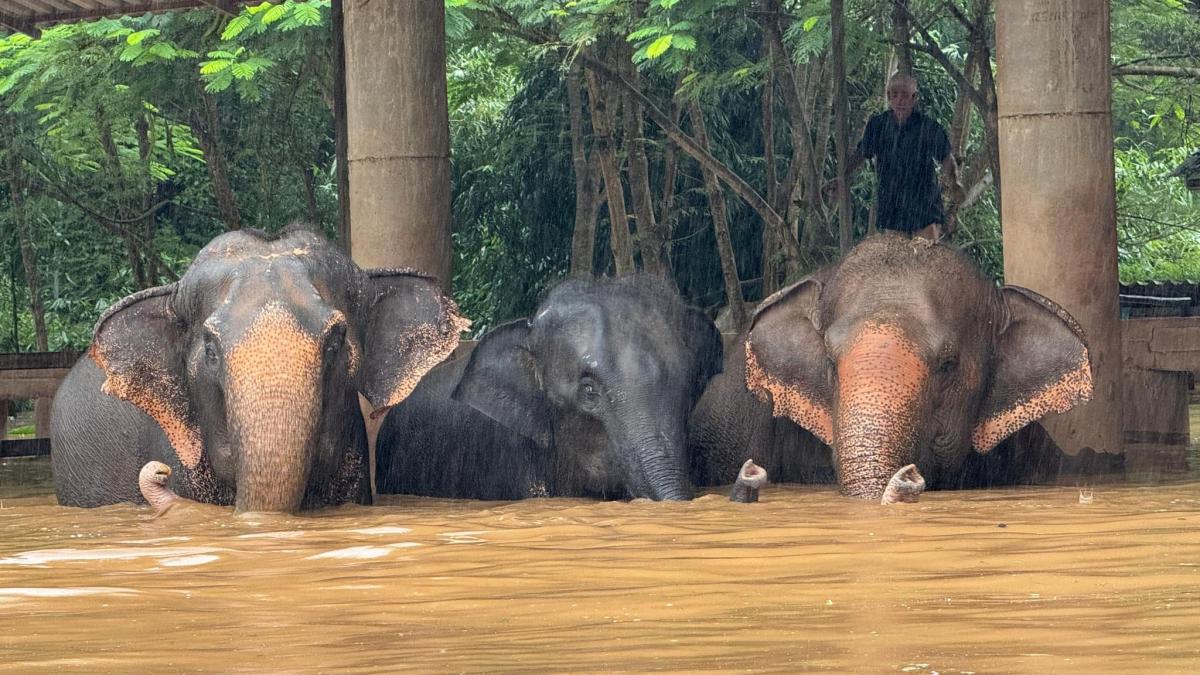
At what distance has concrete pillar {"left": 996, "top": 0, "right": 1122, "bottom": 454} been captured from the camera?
785cm

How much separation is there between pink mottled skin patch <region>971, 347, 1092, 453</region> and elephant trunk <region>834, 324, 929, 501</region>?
0.72 metres

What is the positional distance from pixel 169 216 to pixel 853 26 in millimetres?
8063

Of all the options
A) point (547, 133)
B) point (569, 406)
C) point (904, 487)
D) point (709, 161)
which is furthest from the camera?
point (547, 133)

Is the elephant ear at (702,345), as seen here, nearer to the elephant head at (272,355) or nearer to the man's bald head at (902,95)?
the elephant head at (272,355)

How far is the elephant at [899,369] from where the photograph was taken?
22.1ft

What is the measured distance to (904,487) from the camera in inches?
241

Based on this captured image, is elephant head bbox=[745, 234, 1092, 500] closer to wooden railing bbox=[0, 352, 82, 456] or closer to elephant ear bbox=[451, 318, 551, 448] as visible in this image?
elephant ear bbox=[451, 318, 551, 448]

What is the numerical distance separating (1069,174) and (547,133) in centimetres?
999

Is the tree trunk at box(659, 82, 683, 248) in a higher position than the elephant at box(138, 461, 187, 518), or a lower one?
higher

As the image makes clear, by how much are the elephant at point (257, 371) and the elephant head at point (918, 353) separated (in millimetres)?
1468

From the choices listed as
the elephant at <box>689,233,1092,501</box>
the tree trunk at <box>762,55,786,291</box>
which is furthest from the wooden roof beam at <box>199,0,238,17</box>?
the tree trunk at <box>762,55,786,291</box>

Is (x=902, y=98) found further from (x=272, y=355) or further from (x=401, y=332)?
(x=272, y=355)

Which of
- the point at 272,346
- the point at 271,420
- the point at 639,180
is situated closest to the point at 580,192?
the point at 639,180

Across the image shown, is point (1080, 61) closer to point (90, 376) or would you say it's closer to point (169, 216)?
point (90, 376)
